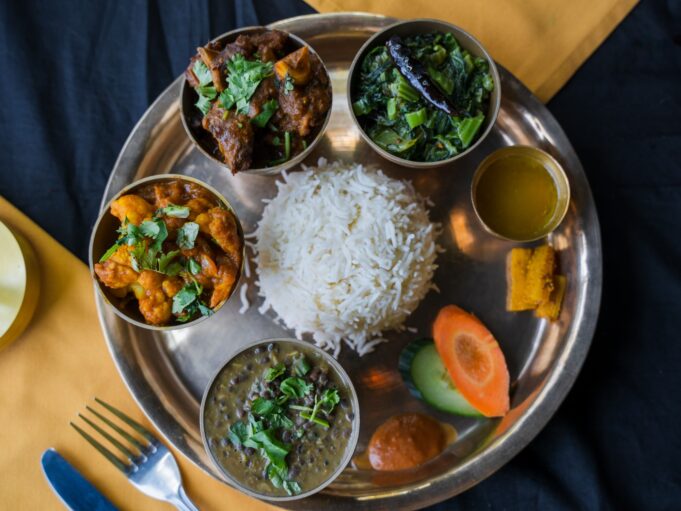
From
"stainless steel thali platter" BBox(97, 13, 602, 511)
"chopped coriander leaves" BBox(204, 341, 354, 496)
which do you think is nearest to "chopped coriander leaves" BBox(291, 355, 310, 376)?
"chopped coriander leaves" BBox(204, 341, 354, 496)

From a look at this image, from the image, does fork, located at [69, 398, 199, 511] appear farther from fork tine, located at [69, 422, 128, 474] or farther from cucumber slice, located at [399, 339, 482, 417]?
cucumber slice, located at [399, 339, 482, 417]

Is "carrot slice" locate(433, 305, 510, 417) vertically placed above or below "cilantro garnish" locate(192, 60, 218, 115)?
below

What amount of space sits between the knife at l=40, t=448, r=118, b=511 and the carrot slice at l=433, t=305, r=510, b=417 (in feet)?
5.15

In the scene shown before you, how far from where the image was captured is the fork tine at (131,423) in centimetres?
258

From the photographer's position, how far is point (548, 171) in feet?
8.25

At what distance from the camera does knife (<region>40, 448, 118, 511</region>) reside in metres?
2.58

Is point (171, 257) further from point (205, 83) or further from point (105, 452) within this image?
point (105, 452)

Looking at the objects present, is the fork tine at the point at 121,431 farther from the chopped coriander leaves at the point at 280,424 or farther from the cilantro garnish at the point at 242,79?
the cilantro garnish at the point at 242,79

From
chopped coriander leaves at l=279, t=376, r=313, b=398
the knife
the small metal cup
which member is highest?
the small metal cup

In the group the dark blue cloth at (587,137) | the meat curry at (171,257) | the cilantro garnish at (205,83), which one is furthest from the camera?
the dark blue cloth at (587,137)

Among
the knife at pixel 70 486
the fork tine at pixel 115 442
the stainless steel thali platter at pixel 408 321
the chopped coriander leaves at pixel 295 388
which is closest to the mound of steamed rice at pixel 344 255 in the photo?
the stainless steel thali platter at pixel 408 321

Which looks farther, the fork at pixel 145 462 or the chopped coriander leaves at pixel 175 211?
the fork at pixel 145 462

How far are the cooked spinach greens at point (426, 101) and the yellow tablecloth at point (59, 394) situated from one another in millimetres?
1459

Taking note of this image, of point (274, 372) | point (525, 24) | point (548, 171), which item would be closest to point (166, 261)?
point (274, 372)
